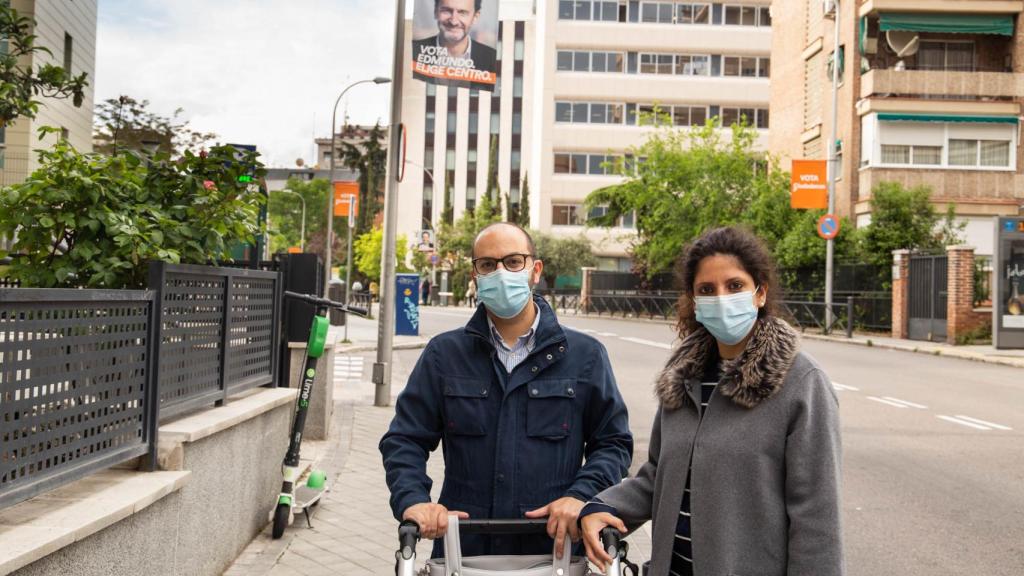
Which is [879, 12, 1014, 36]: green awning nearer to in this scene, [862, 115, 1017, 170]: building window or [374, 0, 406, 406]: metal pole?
[862, 115, 1017, 170]: building window

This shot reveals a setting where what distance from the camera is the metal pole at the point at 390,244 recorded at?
1366 centimetres

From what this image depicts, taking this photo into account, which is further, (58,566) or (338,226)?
(338,226)

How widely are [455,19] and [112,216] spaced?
961cm

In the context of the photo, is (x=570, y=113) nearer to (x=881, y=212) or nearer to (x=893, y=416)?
(x=881, y=212)

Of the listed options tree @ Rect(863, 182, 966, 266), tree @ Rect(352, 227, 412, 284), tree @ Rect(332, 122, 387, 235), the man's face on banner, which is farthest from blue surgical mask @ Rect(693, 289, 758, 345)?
tree @ Rect(332, 122, 387, 235)

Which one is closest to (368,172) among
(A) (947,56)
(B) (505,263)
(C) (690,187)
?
(C) (690,187)

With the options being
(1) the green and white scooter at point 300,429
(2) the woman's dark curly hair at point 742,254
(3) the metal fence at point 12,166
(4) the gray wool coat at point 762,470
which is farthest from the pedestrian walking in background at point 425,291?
(4) the gray wool coat at point 762,470

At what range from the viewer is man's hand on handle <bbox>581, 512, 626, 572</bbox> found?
9.00 ft

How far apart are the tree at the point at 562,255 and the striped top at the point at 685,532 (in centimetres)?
6800

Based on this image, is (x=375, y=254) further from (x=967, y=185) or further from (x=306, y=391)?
(x=306, y=391)

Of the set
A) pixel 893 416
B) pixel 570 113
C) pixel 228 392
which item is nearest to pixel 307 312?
pixel 228 392

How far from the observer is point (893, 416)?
13.2m

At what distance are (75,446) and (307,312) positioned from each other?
525cm

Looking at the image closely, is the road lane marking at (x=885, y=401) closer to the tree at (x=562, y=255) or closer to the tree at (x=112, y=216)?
the tree at (x=112, y=216)
